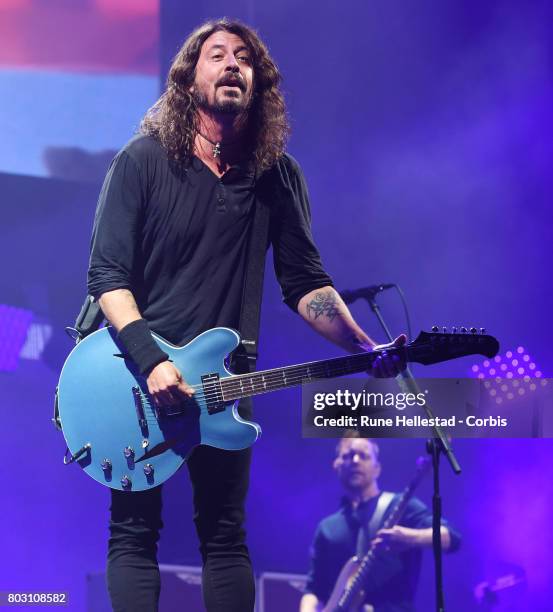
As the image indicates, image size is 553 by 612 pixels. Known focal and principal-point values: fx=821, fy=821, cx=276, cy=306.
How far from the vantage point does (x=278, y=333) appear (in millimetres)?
4324

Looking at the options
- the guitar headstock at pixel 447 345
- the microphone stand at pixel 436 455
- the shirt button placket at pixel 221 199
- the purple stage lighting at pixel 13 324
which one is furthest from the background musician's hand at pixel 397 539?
the shirt button placket at pixel 221 199

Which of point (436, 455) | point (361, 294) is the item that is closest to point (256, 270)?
point (361, 294)

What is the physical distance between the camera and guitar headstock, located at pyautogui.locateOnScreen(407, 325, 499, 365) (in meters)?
2.53

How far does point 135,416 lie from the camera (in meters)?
2.37

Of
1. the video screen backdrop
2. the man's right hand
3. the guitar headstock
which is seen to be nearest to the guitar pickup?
the man's right hand

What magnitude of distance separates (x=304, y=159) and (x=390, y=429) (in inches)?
67.1

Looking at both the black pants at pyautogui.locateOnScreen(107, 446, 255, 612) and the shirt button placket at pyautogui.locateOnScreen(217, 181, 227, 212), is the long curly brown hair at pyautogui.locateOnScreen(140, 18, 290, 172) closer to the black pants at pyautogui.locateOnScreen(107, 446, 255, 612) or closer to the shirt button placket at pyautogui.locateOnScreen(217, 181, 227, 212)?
the shirt button placket at pyautogui.locateOnScreen(217, 181, 227, 212)

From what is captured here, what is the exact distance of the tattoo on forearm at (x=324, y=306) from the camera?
2.62 meters

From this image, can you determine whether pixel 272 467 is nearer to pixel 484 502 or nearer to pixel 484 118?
pixel 484 502

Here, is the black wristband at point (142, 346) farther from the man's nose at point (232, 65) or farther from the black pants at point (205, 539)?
the man's nose at point (232, 65)

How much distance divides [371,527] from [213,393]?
1.98 meters

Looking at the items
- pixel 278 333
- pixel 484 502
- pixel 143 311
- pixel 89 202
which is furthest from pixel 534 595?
pixel 89 202

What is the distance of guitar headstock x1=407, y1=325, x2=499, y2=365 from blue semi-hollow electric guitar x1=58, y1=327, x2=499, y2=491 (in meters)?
0.49

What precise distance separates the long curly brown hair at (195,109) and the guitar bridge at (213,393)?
67cm
